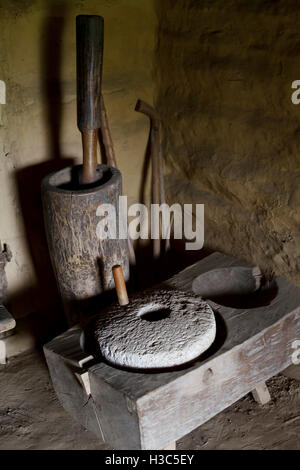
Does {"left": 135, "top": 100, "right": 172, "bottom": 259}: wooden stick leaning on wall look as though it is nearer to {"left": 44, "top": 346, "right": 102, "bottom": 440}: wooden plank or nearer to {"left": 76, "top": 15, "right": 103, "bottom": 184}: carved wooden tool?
{"left": 76, "top": 15, "right": 103, "bottom": 184}: carved wooden tool

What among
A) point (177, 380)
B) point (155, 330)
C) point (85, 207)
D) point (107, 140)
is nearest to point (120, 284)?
point (155, 330)

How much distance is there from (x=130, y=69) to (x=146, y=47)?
0.15m

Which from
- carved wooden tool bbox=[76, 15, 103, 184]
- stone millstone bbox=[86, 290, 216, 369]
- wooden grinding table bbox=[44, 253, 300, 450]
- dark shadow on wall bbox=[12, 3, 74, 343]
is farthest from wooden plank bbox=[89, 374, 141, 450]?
dark shadow on wall bbox=[12, 3, 74, 343]

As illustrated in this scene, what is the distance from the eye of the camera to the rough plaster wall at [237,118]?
2.33 m

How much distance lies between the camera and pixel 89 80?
88.4 inches

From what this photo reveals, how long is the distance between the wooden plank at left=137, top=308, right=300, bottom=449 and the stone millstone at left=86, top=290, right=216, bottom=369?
10 cm

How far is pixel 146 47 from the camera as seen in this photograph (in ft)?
9.46

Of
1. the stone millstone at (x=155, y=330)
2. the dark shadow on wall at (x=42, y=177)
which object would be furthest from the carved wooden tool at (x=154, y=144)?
the stone millstone at (x=155, y=330)

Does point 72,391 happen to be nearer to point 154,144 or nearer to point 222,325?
point 222,325

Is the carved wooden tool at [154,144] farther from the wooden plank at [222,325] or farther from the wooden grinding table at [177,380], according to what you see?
the wooden grinding table at [177,380]

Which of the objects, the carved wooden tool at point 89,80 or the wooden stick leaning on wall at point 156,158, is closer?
the carved wooden tool at point 89,80

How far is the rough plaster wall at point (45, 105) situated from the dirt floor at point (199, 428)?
20.5 inches

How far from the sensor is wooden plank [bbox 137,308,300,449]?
1.86 meters
